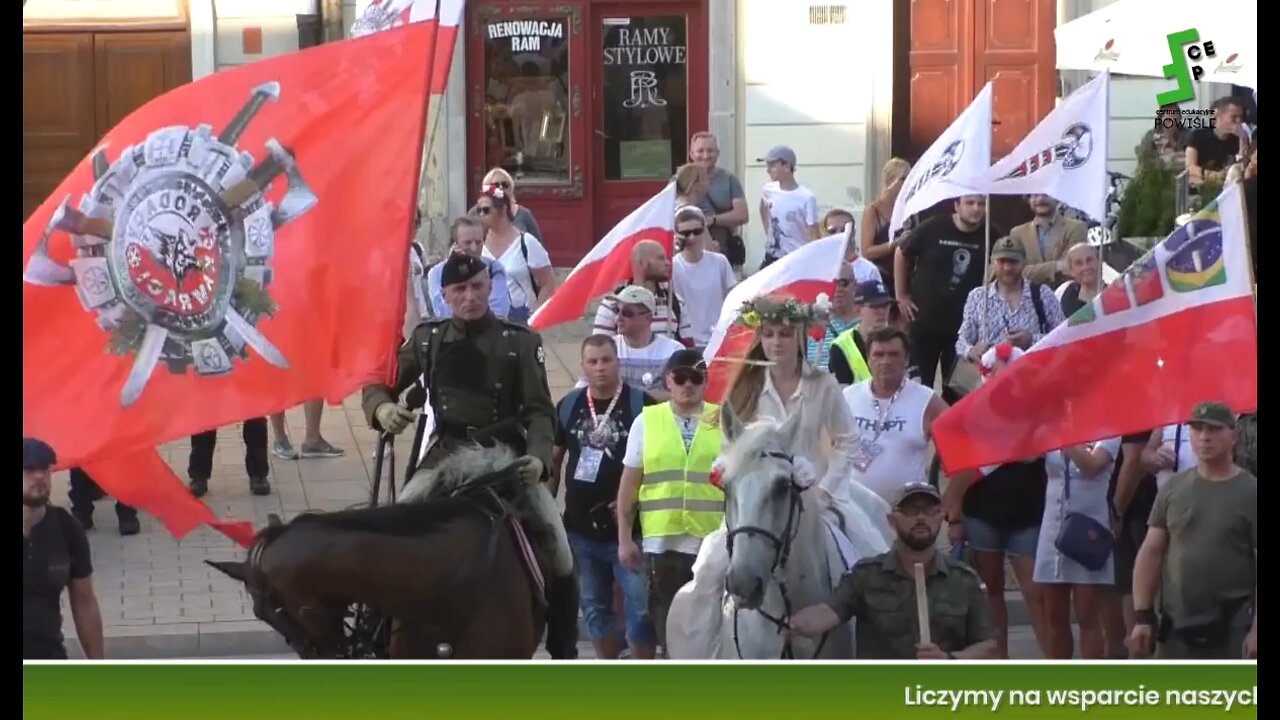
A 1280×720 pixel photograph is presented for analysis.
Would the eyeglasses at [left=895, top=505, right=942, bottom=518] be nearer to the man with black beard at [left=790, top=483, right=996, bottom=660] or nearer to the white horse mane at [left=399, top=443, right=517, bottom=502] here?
the man with black beard at [left=790, top=483, right=996, bottom=660]

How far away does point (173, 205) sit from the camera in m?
7.70

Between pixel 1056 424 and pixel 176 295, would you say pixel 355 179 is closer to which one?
pixel 176 295

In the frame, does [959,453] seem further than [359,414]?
No

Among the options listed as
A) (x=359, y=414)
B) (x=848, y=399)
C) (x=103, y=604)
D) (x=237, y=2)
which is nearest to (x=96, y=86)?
(x=237, y=2)

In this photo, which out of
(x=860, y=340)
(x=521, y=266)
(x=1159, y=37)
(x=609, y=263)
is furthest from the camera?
(x=521, y=266)

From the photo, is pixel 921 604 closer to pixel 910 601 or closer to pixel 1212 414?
pixel 910 601

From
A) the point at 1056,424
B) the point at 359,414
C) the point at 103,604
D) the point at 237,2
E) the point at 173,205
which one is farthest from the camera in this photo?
the point at 237,2

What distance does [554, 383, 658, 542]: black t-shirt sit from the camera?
32.4 feet

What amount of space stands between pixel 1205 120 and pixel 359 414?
745 centimetres

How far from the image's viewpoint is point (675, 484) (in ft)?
31.0

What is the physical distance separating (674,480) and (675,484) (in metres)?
0.02

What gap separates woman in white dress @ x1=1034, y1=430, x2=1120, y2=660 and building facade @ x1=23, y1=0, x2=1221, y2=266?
9862mm

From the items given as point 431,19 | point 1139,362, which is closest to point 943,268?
point 1139,362

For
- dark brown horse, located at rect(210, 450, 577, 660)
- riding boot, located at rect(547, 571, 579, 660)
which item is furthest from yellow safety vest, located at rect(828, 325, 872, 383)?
dark brown horse, located at rect(210, 450, 577, 660)
